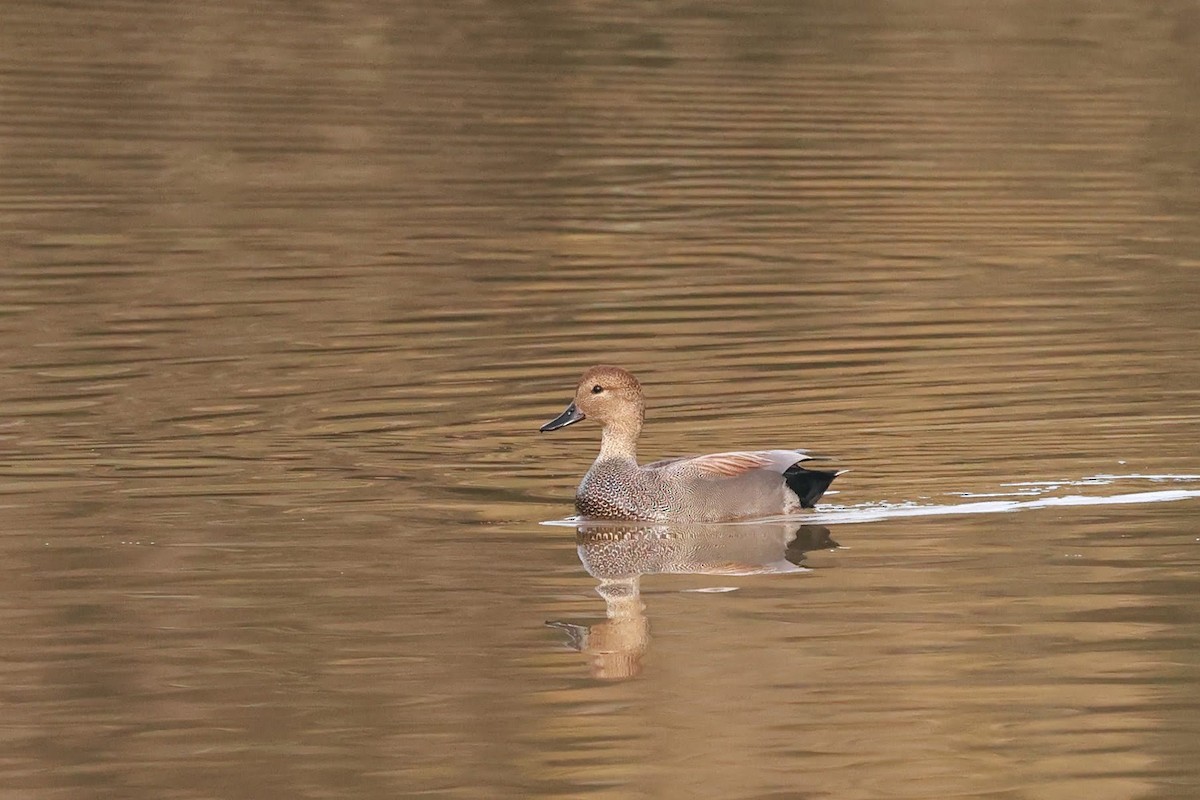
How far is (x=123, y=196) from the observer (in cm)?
2192

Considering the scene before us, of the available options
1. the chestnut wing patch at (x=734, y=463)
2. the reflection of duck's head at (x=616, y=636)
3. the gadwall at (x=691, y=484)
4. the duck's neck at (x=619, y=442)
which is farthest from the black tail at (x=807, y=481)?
the reflection of duck's head at (x=616, y=636)

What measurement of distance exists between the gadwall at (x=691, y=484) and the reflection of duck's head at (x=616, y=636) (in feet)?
4.45

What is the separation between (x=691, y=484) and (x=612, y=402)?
2.41 ft

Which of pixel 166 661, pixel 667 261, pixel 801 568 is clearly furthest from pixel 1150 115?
pixel 166 661

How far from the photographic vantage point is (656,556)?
11.2 metres

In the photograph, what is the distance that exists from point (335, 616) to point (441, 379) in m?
5.24

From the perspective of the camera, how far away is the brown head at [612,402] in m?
12.2

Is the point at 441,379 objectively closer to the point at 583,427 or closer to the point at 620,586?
the point at 583,427

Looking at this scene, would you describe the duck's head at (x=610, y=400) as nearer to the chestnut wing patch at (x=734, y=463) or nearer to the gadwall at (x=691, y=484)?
the gadwall at (x=691, y=484)

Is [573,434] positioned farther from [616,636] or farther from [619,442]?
[616,636]

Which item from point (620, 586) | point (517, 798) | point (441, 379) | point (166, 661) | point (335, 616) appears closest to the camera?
point (517, 798)

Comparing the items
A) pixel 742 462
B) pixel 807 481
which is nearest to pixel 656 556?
pixel 742 462

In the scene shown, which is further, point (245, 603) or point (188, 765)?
point (245, 603)

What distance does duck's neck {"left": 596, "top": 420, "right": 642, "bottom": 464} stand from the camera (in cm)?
1209
